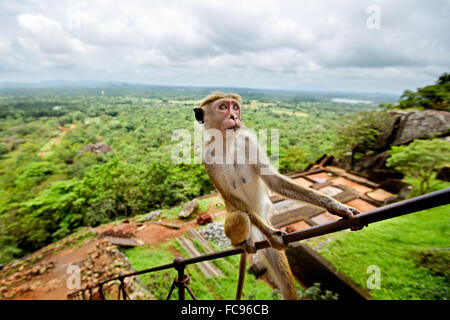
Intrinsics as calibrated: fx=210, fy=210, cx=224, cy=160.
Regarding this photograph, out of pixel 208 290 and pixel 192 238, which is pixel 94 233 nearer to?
pixel 192 238

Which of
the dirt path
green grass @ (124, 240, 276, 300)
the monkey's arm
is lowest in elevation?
the dirt path

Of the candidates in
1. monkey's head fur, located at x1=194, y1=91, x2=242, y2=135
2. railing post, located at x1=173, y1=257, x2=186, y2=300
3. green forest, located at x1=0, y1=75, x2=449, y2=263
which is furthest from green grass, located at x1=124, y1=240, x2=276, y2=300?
monkey's head fur, located at x1=194, y1=91, x2=242, y2=135

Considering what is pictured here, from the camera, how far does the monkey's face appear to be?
7.95 ft

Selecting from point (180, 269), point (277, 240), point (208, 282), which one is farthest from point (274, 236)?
point (208, 282)

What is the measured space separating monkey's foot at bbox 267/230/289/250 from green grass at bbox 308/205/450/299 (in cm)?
340

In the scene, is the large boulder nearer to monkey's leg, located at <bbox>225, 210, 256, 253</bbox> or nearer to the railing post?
monkey's leg, located at <bbox>225, 210, 256, 253</bbox>

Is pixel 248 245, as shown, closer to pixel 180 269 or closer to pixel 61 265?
pixel 180 269

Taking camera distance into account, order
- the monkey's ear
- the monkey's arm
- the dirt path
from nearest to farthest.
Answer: the monkey's arm, the monkey's ear, the dirt path

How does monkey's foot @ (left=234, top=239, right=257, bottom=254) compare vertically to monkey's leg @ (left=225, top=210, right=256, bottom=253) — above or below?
below

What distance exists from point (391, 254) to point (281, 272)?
209 inches

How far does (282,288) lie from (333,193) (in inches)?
425

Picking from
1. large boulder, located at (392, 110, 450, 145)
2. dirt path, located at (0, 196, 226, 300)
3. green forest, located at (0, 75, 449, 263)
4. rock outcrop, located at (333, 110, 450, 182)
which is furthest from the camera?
green forest, located at (0, 75, 449, 263)

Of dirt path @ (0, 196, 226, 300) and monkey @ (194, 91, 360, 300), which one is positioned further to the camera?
dirt path @ (0, 196, 226, 300)

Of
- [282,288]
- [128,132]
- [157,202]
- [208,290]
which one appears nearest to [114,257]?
[208,290]
